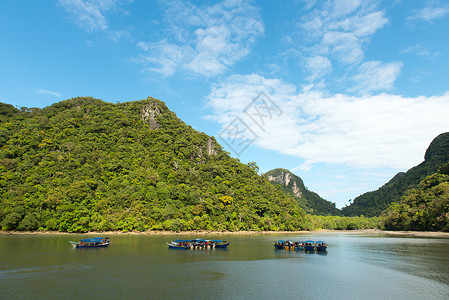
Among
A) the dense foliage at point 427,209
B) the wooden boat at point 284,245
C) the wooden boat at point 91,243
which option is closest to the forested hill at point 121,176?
the wooden boat at point 91,243

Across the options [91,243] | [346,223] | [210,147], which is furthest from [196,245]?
[346,223]

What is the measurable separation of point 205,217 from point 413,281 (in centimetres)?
5632

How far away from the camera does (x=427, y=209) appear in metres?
80.9

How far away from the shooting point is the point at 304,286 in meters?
20.1

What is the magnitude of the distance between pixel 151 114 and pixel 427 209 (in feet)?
341

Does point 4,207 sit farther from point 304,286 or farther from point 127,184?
point 304,286

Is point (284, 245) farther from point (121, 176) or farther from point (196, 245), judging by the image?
point (121, 176)

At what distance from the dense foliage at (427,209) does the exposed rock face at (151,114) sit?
96690mm

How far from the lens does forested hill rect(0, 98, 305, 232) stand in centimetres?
6309

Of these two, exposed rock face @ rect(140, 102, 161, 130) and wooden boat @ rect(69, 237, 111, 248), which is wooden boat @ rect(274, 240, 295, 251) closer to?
wooden boat @ rect(69, 237, 111, 248)

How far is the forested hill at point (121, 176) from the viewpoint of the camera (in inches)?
2484

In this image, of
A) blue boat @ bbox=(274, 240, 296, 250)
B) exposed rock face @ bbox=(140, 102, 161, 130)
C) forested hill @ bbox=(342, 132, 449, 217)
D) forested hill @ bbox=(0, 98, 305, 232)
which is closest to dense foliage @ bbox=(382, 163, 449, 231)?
forested hill @ bbox=(0, 98, 305, 232)

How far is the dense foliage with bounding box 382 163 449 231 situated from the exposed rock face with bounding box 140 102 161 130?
96.7 metres

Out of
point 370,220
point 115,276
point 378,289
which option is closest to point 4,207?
point 115,276
